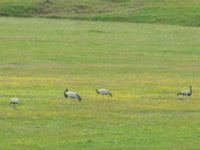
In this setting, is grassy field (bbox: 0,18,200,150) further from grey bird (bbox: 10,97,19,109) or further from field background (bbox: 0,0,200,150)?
grey bird (bbox: 10,97,19,109)

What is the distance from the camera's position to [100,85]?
136 feet

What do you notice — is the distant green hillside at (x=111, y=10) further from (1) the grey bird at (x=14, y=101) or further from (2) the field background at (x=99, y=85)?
(1) the grey bird at (x=14, y=101)

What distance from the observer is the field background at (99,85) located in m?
25.5

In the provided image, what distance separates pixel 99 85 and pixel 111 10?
6826 centimetres

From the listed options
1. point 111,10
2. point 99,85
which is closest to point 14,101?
point 99,85

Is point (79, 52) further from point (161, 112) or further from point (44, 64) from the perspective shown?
point (161, 112)

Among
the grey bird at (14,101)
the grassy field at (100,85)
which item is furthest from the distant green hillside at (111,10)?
the grey bird at (14,101)

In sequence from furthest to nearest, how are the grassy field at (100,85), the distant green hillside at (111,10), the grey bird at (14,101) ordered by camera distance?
the distant green hillside at (111,10), the grey bird at (14,101), the grassy field at (100,85)

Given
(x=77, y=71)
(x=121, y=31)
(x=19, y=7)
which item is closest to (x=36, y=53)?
(x=77, y=71)

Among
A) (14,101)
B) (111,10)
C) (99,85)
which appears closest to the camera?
(14,101)

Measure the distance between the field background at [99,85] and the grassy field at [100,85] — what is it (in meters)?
0.03

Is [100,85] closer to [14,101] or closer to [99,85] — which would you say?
[99,85]

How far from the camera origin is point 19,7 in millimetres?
109000

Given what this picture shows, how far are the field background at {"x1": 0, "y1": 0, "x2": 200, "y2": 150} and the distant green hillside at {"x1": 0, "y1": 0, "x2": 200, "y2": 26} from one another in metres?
18.1
